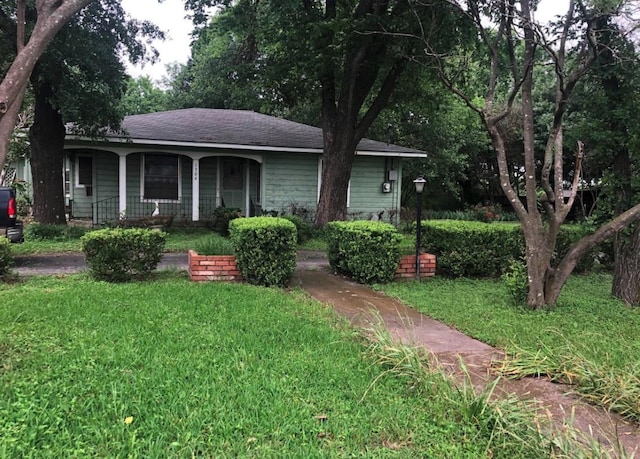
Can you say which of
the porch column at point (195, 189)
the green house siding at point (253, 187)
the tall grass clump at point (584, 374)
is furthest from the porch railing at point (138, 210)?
the tall grass clump at point (584, 374)

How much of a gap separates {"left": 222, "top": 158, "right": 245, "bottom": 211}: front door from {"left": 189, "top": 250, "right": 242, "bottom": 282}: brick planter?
926 centimetres

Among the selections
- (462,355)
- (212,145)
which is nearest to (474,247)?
(462,355)

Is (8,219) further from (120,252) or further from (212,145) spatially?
(212,145)

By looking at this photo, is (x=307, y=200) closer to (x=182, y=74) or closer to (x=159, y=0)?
(x=159, y=0)

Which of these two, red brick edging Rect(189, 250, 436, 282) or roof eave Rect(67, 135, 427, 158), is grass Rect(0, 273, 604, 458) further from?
roof eave Rect(67, 135, 427, 158)

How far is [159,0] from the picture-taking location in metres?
10.8

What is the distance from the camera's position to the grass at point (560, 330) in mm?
3393

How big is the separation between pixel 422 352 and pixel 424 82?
11.2 m

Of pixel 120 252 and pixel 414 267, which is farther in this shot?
pixel 414 267

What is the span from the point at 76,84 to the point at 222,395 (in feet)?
34.6

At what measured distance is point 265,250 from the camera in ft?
22.3

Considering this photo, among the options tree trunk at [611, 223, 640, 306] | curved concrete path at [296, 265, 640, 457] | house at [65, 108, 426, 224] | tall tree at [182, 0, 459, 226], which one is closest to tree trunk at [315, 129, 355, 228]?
tall tree at [182, 0, 459, 226]

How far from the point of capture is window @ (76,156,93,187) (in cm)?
1479

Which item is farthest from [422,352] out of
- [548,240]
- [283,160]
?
[283,160]
